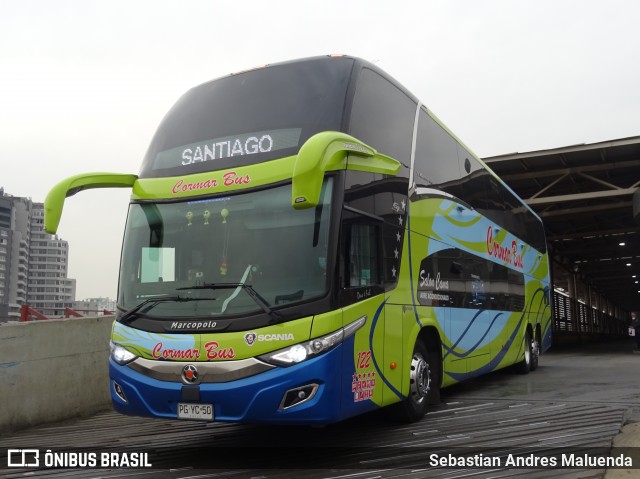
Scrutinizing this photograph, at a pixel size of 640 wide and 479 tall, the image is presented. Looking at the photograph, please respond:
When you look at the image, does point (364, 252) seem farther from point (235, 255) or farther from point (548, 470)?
point (548, 470)

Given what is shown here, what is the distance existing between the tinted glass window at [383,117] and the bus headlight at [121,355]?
298cm

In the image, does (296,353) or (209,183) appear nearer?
(296,353)

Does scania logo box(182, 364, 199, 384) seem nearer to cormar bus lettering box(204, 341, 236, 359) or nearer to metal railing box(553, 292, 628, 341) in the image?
cormar bus lettering box(204, 341, 236, 359)

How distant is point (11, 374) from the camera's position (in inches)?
307

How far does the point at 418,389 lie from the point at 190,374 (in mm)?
2940

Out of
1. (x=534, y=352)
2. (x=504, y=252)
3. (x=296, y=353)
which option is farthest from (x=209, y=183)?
(x=534, y=352)

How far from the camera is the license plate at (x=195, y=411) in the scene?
5.22 meters

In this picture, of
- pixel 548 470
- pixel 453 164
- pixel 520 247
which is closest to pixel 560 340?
pixel 520 247

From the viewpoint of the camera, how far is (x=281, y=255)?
5.45 metres

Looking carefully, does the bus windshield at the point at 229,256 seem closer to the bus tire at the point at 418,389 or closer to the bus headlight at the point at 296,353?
the bus headlight at the point at 296,353

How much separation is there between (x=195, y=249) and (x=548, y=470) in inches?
142

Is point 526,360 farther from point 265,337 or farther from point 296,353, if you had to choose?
point 265,337

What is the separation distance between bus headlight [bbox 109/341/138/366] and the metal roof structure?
15853mm

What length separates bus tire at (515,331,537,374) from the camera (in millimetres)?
12922
